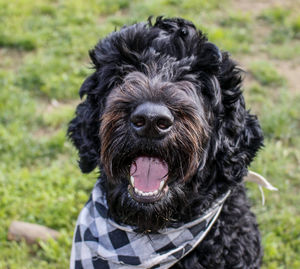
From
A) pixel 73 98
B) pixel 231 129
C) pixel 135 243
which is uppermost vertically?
pixel 231 129

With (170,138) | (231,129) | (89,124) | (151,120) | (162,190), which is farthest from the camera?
(89,124)

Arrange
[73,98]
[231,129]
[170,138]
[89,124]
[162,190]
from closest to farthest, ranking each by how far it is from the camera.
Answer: [170,138] < [162,190] < [231,129] < [89,124] < [73,98]

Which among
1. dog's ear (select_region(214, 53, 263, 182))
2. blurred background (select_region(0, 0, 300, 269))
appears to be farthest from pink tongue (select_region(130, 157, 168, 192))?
blurred background (select_region(0, 0, 300, 269))

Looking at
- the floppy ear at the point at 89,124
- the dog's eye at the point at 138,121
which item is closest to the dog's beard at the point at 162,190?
the dog's eye at the point at 138,121

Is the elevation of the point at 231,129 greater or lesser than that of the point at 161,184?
greater

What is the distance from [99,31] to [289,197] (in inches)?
173

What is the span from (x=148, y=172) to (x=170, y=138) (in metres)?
0.38

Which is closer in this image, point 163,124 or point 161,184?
point 163,124

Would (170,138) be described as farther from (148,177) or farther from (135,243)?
(135,243)

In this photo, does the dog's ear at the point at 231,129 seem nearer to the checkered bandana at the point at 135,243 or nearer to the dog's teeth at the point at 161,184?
the checkered bandana at the point at 135,243

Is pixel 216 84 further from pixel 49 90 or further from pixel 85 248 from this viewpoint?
pixel 49 90

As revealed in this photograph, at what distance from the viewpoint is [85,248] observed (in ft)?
11.6

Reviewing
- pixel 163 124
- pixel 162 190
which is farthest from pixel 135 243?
pixel 163 124

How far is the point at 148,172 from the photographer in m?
3.03
